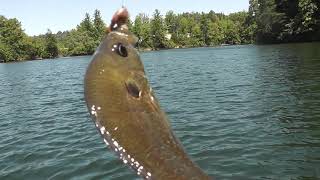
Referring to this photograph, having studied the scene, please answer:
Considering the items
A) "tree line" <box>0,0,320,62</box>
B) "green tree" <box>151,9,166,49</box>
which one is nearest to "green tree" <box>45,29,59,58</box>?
"tree line" <box>0,0,320,62</box>

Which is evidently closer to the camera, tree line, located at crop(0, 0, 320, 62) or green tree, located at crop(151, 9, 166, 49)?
tree line, located at crop(0, 0, 320, 62)

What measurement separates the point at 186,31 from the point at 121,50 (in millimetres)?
174494

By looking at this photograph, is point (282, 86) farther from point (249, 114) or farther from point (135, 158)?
point (135, 158)

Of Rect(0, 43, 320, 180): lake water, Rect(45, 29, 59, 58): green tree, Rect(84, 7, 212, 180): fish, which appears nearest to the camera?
Rect(84, 7, 212, 180): fish

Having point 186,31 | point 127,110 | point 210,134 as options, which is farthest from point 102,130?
point 186,31

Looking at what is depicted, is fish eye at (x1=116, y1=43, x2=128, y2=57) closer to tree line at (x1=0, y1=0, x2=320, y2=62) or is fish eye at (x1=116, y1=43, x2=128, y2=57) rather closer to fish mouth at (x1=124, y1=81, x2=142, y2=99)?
fish mouth at (x1=124, y1=81, x2=142, y2=99)

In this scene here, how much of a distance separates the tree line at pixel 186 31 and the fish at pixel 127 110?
192 ft

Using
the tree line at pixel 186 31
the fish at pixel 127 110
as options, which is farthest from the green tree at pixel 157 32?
the fish at pixel 127 110

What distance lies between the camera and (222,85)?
85.1ft

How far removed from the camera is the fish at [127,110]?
1.91m

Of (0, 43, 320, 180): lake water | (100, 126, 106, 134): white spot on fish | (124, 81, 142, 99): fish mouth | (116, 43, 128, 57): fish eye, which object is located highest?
(116, 43, 128, 57): fish eye

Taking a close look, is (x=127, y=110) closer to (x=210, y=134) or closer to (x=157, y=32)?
(x=210, y=134)

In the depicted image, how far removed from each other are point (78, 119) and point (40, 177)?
7.87 metres

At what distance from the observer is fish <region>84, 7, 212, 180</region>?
1906mm
